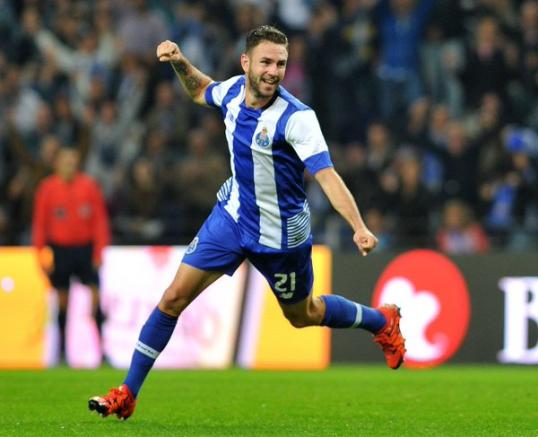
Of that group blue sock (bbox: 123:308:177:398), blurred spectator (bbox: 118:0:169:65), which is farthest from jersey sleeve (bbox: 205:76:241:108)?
blurred spectator (bbox: 118:0:169:65)

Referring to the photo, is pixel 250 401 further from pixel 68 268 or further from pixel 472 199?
pixel 472 199

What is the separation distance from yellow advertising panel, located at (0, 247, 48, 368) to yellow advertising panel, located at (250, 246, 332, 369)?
8.30 feet

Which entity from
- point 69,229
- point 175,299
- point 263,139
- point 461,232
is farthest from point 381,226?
point 263,139

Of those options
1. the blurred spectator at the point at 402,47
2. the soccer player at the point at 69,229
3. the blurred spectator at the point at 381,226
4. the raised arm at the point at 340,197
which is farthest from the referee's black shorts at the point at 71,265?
the raised arm at the point at 340,197

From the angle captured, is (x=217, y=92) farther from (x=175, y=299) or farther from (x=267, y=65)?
(x=175, y=299)

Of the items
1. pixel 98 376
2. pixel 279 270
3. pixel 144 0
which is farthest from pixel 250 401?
pixel 144 0

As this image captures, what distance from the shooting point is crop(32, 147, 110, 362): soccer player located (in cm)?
1415

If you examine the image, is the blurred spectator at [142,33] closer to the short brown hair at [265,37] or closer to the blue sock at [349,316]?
the blue sock at [349,316]

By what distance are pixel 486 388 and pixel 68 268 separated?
17.9ft

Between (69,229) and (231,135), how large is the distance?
6756 mm

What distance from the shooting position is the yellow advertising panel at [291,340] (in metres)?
14.1

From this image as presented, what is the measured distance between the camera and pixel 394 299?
14.1 metres

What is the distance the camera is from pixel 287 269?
26.1ft

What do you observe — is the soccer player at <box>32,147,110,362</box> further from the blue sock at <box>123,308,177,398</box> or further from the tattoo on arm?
the blue sock at <box>123,308,177,398</box>
